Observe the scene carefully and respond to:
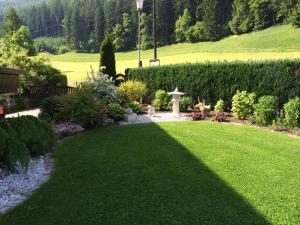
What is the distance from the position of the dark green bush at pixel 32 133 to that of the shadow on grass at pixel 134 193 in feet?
1.65

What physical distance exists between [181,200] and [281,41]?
209 feet

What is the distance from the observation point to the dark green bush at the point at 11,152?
660cm

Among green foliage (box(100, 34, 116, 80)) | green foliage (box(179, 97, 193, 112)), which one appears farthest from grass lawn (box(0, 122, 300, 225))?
green foliage (box(100, 34, 116, 80))

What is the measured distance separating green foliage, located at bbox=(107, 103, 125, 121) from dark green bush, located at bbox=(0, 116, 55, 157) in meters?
5.95

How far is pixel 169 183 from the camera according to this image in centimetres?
677

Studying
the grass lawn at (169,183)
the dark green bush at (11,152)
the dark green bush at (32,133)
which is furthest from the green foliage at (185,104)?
the dark green bush at (11,152)

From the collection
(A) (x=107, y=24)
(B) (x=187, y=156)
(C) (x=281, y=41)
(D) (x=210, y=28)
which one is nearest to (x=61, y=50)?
(A) (x=107, y=24)

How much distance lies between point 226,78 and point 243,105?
186 cm

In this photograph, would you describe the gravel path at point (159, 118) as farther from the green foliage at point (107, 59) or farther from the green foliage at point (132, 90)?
the green foliage at point (107, 59)

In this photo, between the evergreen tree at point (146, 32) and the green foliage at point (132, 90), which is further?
the evergreen tree at point (146, 32)

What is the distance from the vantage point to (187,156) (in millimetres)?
8734

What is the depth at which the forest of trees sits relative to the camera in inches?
3100

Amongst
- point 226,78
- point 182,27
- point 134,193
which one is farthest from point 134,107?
point 182,27

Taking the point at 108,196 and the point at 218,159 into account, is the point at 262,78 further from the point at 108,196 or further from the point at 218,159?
the point at 108,196
